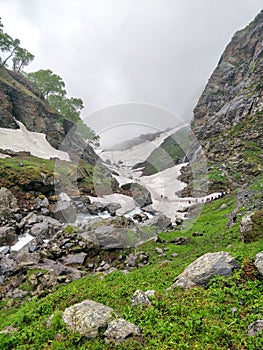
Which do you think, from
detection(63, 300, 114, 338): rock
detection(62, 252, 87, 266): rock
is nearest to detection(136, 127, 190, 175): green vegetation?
detection(62, 252, 87, 266): rock

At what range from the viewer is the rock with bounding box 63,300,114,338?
6.88 m

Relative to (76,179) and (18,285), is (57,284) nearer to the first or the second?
(18,285)

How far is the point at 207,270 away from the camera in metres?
9.64

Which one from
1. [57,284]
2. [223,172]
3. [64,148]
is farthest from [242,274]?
[64,148]

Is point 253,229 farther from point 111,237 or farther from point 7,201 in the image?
point 7,201

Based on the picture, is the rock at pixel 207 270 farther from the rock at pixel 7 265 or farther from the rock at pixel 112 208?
the rock at pixel 112 208

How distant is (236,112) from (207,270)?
79.8m

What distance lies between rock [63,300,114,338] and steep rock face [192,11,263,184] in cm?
4842

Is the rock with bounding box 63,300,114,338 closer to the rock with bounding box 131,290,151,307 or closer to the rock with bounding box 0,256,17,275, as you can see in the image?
the rock with bounding box 131,290,151,307

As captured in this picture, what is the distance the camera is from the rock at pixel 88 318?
6.88 m

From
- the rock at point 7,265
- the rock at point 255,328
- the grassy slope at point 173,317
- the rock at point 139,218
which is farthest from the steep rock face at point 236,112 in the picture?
the rock at point 255,328

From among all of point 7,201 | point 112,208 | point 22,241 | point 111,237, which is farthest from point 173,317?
point 112,208

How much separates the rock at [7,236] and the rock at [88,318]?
14.2 meters

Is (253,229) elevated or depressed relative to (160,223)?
elevated
